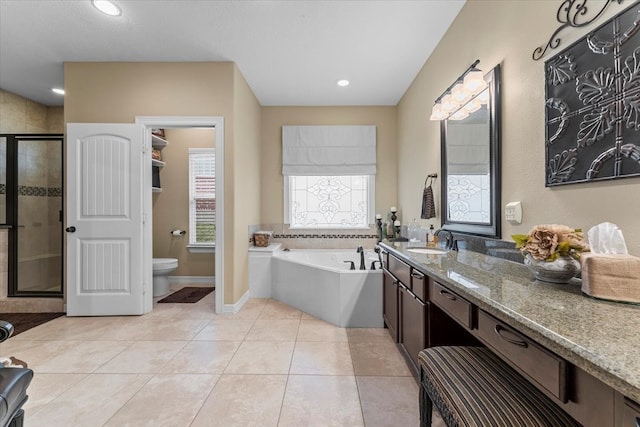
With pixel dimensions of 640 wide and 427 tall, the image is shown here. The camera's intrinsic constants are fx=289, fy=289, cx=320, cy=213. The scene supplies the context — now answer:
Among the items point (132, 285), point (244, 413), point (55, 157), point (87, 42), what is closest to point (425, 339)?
point (244, 413)

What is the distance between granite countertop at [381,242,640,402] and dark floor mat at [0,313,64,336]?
143 inches

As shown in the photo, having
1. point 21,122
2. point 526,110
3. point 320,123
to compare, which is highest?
point 320,123

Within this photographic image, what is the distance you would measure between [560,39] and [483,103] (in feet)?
2.07

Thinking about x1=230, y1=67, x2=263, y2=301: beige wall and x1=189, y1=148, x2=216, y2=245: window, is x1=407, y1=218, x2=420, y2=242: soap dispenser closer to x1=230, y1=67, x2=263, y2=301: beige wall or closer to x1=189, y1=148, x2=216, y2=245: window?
x1=230, y1=67, x2=263, y2=301: beige wall

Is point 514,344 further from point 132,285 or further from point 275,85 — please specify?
point 275,85

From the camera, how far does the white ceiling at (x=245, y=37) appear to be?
223cm

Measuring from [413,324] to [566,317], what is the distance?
42.4 inches

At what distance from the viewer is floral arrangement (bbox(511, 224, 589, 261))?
1082 millimetres

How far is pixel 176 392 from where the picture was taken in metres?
1.73

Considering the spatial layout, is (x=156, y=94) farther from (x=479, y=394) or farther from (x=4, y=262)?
(x=479, y=394)

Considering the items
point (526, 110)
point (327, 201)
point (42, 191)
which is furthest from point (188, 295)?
point (526, 110)

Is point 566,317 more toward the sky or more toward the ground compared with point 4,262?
more toward the sky

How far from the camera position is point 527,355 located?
81 cm

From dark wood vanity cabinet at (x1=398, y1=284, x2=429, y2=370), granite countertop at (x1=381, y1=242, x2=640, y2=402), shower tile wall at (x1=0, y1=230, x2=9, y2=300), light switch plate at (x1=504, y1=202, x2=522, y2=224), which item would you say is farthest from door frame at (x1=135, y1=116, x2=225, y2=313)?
light switch plate at (x1=504, y1=202, x2=522, y2=224)
